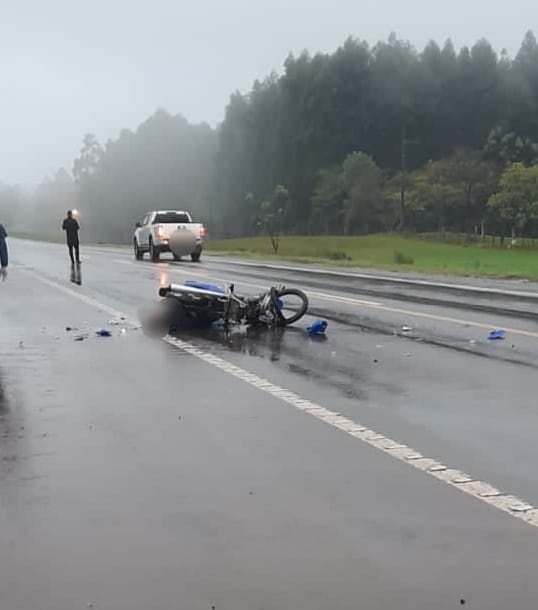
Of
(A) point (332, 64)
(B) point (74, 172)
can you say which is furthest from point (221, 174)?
(B) point (74, 172)

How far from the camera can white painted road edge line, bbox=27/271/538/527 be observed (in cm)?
528

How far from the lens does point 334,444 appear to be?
6656 millimetres

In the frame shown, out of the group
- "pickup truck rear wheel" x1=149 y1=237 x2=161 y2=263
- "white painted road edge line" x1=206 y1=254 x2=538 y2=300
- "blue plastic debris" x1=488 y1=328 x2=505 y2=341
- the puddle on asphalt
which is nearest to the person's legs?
the puddle on asphalt

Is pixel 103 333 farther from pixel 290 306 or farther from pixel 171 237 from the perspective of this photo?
pixel 171 237

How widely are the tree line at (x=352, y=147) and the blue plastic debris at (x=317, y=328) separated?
91.3 m

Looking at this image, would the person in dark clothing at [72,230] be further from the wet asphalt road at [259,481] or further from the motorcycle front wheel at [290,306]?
the wet asphalt road at [259,481]

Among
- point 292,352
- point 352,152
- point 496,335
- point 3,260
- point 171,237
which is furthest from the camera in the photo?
point 352,152

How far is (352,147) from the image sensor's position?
12694 centimetres

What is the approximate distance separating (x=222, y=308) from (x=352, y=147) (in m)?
115

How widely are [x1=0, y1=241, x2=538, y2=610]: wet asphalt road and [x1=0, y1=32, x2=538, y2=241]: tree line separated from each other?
3748 inches

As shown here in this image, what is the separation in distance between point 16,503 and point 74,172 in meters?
168

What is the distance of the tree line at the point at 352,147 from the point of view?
11219 cm

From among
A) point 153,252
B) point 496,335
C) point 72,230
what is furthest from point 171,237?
point 496,335

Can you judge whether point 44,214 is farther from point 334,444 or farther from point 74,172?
point 334,444
